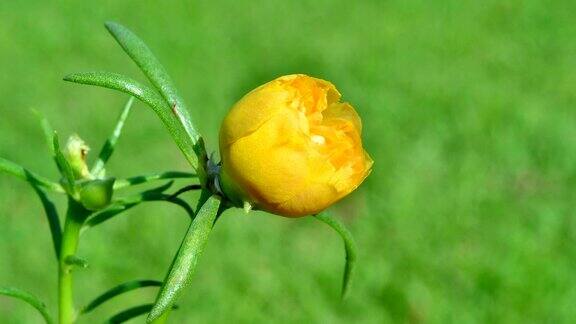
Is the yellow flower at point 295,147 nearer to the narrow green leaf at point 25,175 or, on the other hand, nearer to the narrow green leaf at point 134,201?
the narrow green leaf at point 134,201

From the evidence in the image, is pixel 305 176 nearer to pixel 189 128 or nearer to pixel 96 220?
pixel 189 128

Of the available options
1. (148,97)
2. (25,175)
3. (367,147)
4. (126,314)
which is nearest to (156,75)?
(148,97)

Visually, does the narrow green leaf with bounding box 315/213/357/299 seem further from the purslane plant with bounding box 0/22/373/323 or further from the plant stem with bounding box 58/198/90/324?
the plant stem with bounding box 58/198/90/324

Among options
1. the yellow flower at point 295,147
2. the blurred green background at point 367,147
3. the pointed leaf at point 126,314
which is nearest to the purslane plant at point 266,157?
the yellow flower at point 295,147

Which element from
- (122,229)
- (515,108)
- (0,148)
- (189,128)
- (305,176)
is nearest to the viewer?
(305,176)

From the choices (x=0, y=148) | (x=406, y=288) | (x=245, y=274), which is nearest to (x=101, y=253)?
(x=245, y=274)

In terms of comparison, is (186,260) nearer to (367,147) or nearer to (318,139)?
(318,139)

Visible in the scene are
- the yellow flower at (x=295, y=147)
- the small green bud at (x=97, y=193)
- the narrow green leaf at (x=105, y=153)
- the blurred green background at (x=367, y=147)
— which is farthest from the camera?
the blurred green background at (x=367, y=147)
